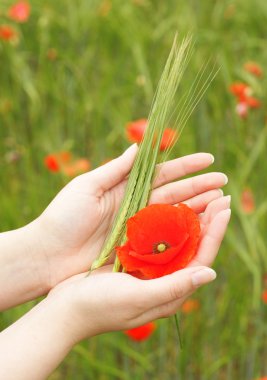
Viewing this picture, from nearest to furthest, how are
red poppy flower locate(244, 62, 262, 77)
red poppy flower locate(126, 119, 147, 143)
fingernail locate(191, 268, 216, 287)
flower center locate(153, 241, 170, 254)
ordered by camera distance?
fingernail locate(191, 268, 216, 287) < flower center locate(153, 241, 170, 254) < red poppy flower locate(126, 119, 147, 143) < red poppy flower locate(244, 62, 262, 77)

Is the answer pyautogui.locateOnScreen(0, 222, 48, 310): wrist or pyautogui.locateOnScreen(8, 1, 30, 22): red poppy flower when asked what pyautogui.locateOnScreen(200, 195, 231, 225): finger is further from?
pyautogui.locateOnScreen(8, 1, 30, 22): red poppy flower

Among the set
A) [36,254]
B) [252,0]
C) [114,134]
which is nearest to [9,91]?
[114,134]

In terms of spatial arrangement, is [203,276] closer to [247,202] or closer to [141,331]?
[141,331]

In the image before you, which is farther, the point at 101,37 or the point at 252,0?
the point at 252,0

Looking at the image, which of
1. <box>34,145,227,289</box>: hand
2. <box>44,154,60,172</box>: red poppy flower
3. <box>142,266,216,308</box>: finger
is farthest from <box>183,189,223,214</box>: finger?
<box>44,154,60,172</box>: red poppy flower

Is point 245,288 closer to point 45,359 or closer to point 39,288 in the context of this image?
point 39,288

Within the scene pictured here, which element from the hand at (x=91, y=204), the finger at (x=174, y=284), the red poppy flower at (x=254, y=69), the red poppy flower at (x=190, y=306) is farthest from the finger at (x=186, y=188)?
the red poppy flower at (x=254, y=69)

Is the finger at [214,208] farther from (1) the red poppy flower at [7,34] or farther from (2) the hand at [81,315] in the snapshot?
(1) the red poppy flower at [7,34]

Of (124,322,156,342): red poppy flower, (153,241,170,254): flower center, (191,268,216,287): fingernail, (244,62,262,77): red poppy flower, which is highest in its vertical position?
(191,268,216,287): fingernail

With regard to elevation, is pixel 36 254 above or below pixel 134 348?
above
